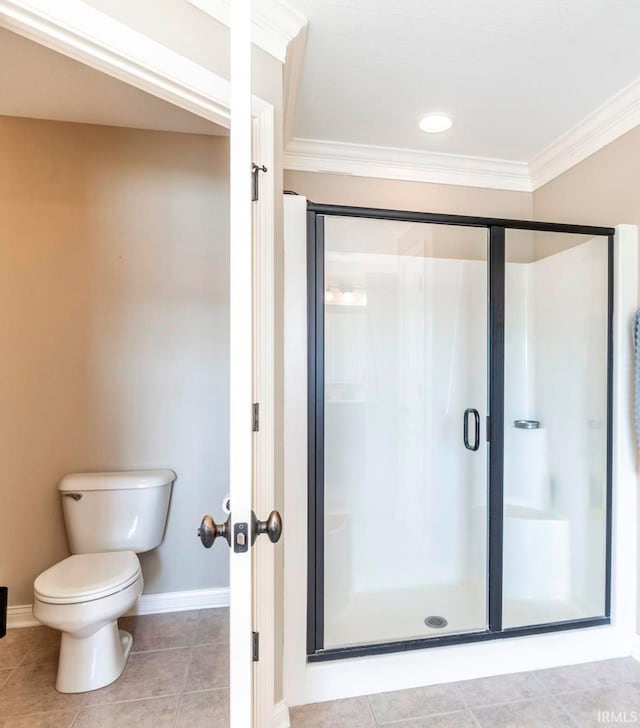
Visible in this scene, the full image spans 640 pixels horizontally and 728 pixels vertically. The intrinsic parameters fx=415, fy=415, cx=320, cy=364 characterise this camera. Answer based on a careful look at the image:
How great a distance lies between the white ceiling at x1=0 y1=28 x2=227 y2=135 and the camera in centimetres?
161

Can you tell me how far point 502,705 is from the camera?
158 cm

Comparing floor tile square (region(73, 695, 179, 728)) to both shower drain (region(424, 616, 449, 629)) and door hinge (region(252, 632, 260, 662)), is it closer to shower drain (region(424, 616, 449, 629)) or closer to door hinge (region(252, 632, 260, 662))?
door hinge (region(252, 632, 260, 662))

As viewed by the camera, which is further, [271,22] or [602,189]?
[602,189]

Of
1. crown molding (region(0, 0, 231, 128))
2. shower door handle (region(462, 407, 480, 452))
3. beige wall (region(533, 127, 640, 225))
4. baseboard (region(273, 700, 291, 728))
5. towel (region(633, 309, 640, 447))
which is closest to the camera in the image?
crown molding (region(0, 0, 231, 128))

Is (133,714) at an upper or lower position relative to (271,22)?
lower


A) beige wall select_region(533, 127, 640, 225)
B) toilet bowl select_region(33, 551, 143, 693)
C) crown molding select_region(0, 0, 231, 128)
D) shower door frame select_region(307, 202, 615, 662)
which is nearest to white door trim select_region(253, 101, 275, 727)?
crown molding select_region(0, 0, 231, 128)

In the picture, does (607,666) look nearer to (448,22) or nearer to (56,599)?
(56,599)

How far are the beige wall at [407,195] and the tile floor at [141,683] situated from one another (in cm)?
239

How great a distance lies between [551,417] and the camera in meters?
2.27

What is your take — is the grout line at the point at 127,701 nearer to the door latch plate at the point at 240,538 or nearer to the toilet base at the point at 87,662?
the toilet base at the point at 87,662

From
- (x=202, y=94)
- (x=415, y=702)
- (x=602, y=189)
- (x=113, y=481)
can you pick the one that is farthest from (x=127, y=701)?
(x=602, y=189)

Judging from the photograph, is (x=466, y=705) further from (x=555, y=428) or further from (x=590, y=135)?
(x=590, y=135)

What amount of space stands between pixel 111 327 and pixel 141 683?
1582 mm

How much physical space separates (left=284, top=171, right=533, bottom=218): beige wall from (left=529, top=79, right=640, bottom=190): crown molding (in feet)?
0.68
